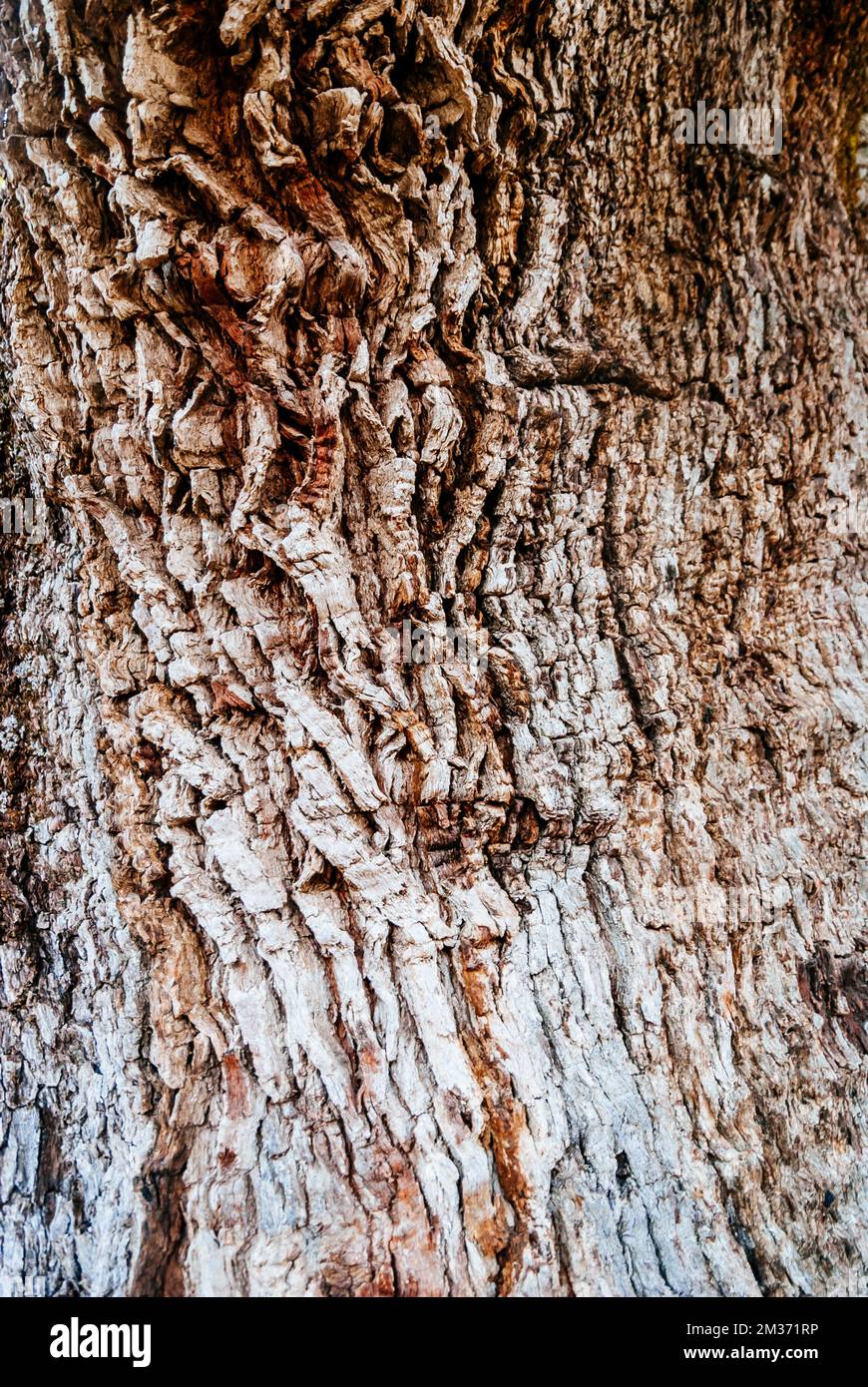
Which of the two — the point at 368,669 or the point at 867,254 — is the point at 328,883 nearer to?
the point at 368,669

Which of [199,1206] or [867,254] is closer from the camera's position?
[199,1206]

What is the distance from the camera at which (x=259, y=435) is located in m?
2.26

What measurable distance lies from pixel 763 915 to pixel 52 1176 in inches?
90.3

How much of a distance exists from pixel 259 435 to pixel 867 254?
2.58 m

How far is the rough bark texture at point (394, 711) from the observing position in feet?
6.89

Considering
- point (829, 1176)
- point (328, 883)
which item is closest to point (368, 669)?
point (328, 883)

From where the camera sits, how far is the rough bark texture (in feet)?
6.89

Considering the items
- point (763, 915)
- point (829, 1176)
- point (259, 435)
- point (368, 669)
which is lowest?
point (829, 1176)

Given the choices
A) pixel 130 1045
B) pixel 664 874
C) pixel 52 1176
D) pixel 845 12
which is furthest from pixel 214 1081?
pixel 845 12

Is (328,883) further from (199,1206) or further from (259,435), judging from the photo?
(259,435)

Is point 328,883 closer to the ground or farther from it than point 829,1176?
farther from it

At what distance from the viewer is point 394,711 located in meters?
2.25
